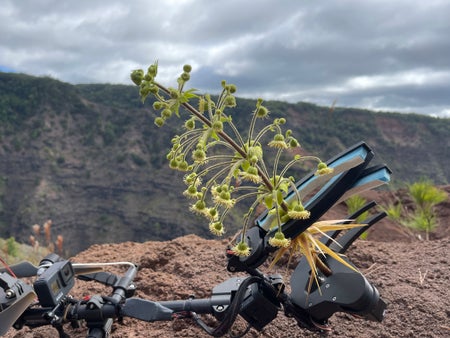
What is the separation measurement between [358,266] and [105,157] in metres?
45.9

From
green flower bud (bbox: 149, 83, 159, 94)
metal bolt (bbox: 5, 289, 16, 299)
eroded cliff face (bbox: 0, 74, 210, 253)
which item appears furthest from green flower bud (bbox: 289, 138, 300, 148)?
eroded cliff face (bbox: 0, 74, 210, 253)

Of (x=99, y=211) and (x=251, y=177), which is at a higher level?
(x=251, y=177)

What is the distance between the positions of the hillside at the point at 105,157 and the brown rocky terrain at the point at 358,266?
3618 cm

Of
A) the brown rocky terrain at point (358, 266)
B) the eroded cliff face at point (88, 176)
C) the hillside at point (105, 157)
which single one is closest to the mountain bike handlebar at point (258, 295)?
the brown rocky terrain at point (358, 266)

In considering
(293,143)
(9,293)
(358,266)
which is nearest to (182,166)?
(293,143)

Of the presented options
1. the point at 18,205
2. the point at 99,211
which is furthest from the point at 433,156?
the point at 18,205

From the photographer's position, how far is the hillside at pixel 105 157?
41031 millimetres

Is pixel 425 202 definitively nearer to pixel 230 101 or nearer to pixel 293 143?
pixel 293 143

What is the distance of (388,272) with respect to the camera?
251 centimetres

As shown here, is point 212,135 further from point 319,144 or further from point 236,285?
point 319,144

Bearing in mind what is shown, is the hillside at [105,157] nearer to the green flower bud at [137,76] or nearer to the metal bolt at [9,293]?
the metal bolt at [9,293]

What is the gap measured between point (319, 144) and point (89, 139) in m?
23.7

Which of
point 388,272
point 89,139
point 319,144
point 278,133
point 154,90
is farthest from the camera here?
point 89,139

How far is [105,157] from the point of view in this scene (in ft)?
152
